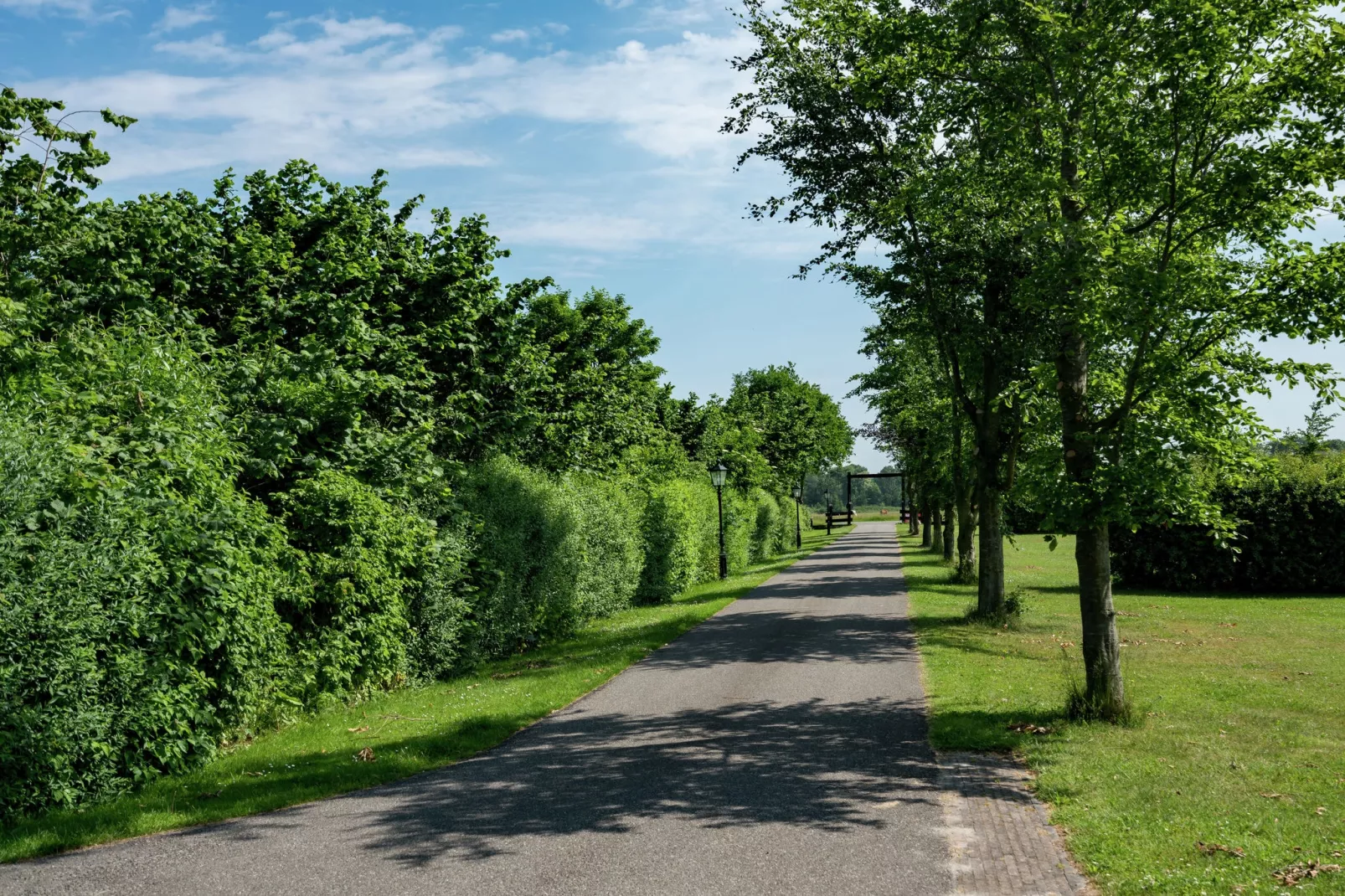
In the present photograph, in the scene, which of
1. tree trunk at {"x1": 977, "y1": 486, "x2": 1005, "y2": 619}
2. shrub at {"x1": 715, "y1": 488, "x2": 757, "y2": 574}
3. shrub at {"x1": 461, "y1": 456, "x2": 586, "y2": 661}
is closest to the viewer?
shrub at {"x1": 461, "y1": 456, "x2": 586, "y2": 661}

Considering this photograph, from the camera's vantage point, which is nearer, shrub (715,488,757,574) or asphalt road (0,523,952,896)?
asphalt road (0,523,952,896)

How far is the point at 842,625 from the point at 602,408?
11.1 metres

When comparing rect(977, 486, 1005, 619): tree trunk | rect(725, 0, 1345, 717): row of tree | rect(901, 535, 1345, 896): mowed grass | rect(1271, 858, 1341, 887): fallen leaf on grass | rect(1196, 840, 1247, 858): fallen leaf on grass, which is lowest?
rect(901, 535, 1345, 896): mowed grass

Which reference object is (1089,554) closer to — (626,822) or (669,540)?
(626,822)

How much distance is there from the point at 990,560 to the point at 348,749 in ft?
49.0

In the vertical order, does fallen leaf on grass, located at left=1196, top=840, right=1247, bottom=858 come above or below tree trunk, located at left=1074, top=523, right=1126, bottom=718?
below

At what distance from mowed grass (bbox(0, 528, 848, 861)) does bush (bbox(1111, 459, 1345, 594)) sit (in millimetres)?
18295

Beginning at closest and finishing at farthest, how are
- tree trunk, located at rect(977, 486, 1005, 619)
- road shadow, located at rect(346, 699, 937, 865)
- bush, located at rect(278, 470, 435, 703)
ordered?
1. road shadow, located at rect(346, 699, 937, 865)
2. bush, located at rect(278, 470, 435, 703)
3. tree trunk, located at rect(977, 486, 1005, 619)

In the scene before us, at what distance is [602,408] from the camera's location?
2788cm

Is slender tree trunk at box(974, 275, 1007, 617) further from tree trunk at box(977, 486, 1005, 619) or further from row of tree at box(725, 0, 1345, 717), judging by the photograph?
row of tree at box(725, 0, 1345, 717)

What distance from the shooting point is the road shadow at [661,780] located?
7258 millimetres

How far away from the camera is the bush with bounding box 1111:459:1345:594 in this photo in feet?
83.8

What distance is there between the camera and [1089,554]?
35.2 feet

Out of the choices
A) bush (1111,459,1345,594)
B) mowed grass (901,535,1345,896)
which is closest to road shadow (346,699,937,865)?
mowed grass (901,535,1345,896)
